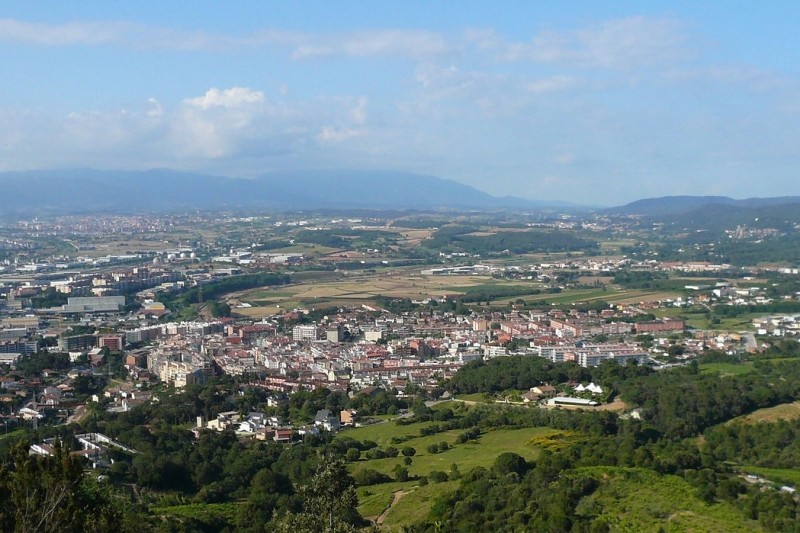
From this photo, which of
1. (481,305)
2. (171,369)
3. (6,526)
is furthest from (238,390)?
(481,305)

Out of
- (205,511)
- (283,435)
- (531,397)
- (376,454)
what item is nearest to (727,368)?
(531,397)

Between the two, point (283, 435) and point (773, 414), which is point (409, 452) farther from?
point (773, 414)

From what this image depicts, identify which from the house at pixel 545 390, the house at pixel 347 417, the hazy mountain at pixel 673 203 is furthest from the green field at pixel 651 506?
the hazy mountain at pixel 673 203

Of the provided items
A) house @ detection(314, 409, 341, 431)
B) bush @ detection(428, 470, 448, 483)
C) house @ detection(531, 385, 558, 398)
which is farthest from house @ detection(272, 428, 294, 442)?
house @ detection(531, 385, 558, 398)

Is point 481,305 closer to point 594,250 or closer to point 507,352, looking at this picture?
point 507,352

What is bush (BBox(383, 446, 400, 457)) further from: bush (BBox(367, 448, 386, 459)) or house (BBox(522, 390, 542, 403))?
house (BBox(522, 390, 542, 403))

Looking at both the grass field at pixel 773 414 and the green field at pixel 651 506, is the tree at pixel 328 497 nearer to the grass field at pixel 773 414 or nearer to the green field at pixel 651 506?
the green field at pixel 651 506
